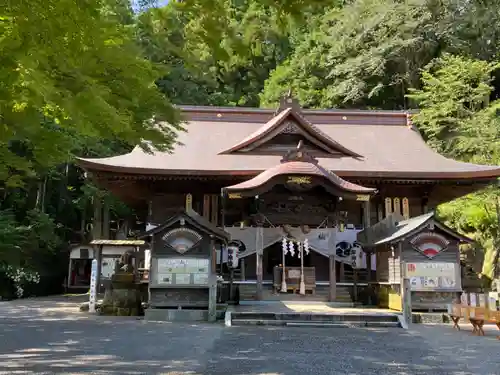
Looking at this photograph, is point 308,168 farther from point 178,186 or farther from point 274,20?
point 274,20

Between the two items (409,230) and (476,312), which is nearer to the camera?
(476,312)

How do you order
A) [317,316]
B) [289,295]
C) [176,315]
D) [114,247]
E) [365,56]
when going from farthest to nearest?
[365,56] < [114,247] < [289,295] < [176,315] < [317,316]

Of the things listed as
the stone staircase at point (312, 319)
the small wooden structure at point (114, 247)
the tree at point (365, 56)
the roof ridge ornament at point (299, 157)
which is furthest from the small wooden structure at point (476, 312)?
the tree at point (365, 56)

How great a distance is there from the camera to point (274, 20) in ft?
9.08

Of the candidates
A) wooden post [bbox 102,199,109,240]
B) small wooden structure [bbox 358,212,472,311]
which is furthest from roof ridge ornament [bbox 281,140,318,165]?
wooden post [bbox 102,199,109,240]

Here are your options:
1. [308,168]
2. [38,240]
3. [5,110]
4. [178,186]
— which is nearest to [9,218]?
[38,240]

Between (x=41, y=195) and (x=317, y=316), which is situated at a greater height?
(x=41, y=195)

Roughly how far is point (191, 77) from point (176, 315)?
270 inches

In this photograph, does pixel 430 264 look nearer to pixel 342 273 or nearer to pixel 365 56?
pixel 342 273

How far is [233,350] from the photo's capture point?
6934mm

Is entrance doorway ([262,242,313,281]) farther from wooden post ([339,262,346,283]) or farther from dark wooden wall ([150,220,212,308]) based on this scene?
dark wooden wall ([150,220,212,308])

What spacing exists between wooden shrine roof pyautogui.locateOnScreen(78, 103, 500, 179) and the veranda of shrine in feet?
0.12

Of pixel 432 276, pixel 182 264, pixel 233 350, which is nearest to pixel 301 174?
pixel 182 264

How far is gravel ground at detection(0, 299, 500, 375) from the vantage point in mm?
5688
